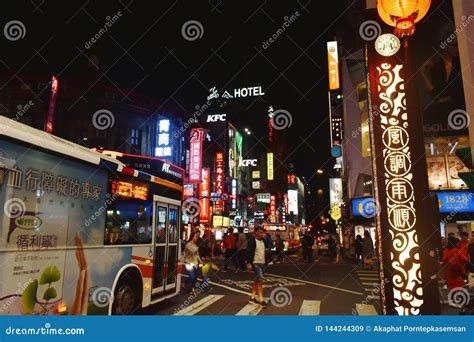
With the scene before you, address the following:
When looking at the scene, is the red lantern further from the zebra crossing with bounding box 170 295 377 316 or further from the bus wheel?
the bus wheel

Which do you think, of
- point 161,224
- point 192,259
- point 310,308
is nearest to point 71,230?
point 161,224

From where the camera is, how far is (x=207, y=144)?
183ft

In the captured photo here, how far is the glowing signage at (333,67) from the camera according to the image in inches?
1271

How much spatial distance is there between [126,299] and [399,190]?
5.90m

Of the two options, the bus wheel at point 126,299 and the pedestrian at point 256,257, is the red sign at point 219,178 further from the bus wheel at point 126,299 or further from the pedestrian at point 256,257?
the bus wheel at point 126,299

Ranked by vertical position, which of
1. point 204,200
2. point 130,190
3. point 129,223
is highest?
point 204,200

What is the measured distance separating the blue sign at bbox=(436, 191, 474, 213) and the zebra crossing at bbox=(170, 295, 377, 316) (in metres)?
11.4

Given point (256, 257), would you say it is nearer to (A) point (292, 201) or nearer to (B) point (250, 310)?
(B) point (250, 310)

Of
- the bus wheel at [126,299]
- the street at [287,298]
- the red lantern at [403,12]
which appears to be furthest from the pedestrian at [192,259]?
the red lantern at [403,12]

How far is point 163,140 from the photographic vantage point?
35594 millimetres

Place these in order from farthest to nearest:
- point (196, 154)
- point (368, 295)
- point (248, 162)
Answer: point (248, 162)
point (196, 154)
point (368, 295)

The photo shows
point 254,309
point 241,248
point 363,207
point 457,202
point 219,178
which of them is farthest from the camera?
point 219,178

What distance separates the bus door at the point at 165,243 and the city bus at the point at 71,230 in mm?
56

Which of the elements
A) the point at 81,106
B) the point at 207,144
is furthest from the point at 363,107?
the point at 207,144
